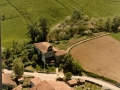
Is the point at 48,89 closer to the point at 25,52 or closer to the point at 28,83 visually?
the point at 28,83

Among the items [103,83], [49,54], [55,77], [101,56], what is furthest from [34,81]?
[101,56]

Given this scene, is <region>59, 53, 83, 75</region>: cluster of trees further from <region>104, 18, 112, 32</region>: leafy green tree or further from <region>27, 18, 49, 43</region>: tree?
<region>104, 18, 112, 32</region>: leafy green tree

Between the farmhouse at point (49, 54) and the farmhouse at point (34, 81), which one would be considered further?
the farmhouse at point (49, 54)

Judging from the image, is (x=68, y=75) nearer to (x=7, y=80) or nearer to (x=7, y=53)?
(x=7, y=80)

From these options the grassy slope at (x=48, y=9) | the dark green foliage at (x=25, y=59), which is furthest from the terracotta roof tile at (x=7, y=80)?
the grassy slope at (x=48, y=9)

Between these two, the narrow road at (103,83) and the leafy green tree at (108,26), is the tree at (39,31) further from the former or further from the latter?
the narrow road at (103,83)

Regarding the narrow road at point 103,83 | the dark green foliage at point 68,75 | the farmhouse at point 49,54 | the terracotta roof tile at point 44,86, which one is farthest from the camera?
the farmhouse at point 49,54

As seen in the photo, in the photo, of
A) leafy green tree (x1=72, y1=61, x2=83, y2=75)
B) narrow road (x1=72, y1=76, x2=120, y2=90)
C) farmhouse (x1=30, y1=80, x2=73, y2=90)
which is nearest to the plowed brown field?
leafy green tree (x1=72, y1=61, x2=83, y2=75)
